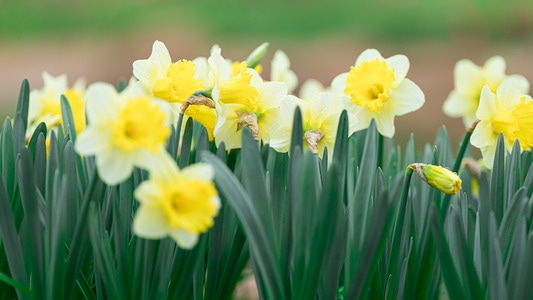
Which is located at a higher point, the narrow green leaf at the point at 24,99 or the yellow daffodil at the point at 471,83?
the yellow daffodil at the point at 471,83

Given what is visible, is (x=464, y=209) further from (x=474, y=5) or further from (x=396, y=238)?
(x=474, y=5)

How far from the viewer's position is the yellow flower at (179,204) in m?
0.67

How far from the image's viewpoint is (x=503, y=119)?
1.05m

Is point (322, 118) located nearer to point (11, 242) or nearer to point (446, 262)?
point (446, 262)

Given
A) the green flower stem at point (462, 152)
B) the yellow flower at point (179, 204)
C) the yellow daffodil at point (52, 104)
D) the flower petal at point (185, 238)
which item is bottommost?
the flower petal at point (185, 238)

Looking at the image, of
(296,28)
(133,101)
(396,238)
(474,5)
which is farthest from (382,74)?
(474,5)

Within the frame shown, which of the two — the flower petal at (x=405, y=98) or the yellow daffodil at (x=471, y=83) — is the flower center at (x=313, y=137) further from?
the yellow daffodil at (x=471, y=83)

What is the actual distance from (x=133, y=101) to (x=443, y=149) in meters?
0.60

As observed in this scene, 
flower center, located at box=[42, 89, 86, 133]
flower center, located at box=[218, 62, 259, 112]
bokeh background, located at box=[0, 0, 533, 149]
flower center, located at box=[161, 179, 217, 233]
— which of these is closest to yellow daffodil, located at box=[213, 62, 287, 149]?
flower center, located at box=[218, 62, 259, 112]

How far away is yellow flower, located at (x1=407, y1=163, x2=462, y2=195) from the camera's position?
0.87 metres

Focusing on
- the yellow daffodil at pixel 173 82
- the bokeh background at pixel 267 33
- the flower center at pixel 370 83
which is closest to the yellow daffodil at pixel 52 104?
the yellow daffodil at pixel 173 82

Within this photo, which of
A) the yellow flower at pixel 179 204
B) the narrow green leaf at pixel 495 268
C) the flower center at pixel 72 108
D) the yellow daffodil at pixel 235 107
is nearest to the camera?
the yellow flower at pixel 179 204

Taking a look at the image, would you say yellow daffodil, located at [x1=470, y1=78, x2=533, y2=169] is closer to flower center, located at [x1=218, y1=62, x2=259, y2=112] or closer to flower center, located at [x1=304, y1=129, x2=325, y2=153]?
flower center, located at [x1=304, y1=129, x2=325, y2=153]

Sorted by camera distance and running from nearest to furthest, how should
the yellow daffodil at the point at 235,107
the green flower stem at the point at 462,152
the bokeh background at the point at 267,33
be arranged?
the yellow daffodil at the point at 235,107 < the green flower stem at the point at 462,152 < the bokeh background at the point at 267,33
